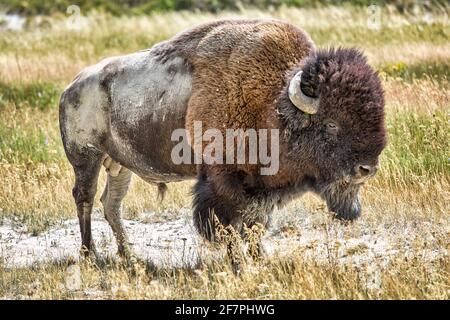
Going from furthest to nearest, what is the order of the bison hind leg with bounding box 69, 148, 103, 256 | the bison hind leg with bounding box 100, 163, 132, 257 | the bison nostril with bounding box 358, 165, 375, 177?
the bison hind leg with bounding box 100, 163, 132, 257 < the bison hind leg with bounding box 69, 148, 103, 256 < the bison nostril with bounding box 358, 165, 375, 177

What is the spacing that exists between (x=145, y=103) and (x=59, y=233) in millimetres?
2214

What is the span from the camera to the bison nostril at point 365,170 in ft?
19.2

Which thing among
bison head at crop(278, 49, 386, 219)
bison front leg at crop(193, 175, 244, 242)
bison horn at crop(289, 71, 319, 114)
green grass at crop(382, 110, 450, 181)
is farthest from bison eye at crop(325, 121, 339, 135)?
green grass at crop(382, 110, 450, 181)

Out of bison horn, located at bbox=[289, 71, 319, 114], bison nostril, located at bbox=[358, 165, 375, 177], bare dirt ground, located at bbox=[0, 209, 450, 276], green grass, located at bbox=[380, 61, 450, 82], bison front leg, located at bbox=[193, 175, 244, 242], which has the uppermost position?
bison horn, located at bbox=[289, 71, 319, 114]

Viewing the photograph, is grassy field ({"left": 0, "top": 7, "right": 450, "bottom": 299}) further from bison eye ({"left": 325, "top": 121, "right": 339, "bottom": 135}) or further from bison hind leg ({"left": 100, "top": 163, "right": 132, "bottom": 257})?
bison eye ({"left": 325, "top": 121, "right": 339, "bottom": 135})

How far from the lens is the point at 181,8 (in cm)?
3158

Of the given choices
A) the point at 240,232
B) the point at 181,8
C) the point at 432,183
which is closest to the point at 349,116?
the point at 240,232

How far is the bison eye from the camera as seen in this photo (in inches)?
238

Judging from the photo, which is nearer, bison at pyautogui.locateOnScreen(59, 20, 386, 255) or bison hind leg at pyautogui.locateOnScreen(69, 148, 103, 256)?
bison at pyautogui.locateOnScreen(59, 20, 386, 255)

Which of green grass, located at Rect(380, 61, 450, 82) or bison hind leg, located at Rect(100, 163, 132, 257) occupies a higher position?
bison hind leg, located at Rect(100, 163, 132, 257)

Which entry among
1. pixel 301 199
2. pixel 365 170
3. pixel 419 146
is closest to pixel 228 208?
pixel 365 170

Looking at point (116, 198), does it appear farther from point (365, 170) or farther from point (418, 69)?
point (418, 69)

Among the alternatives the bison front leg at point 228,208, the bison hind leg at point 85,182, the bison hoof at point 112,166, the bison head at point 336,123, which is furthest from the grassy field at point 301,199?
the bison hoof at point 112,166

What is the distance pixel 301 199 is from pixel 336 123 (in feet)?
8.78
